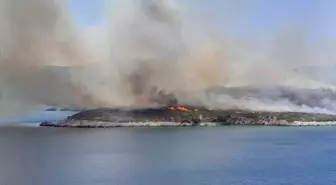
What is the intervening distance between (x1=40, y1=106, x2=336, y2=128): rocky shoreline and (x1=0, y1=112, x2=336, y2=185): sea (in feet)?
31.2

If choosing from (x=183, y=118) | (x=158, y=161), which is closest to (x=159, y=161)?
(x=158, y=161)

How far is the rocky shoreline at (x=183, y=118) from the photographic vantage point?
181 ft

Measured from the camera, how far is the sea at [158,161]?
842 inches

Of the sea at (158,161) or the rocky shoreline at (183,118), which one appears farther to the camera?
the rocky shoreline at (183,118)

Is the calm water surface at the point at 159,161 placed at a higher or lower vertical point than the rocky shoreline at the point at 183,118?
lower

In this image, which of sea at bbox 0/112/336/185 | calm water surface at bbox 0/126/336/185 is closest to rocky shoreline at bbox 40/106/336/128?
sea at bbox 0/112/336/185

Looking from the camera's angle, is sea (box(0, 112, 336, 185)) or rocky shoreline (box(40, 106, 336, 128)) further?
rocky shoreline (box(40, 106, 336, 128))

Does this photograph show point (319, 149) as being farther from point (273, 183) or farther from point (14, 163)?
point (14, 163)

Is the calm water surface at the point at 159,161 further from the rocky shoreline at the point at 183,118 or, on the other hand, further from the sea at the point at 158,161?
the rocky shoreline at the point at 183,118

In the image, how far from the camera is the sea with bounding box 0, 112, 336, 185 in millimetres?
21375

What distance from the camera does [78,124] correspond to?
183 ft

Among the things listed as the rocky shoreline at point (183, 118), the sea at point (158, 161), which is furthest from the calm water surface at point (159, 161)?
the rocky shoreline at point (183, 118)

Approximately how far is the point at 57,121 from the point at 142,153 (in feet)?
82.7

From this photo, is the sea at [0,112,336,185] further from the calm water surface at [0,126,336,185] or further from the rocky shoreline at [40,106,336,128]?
the rocky shoreline at [40,106,336,128]
